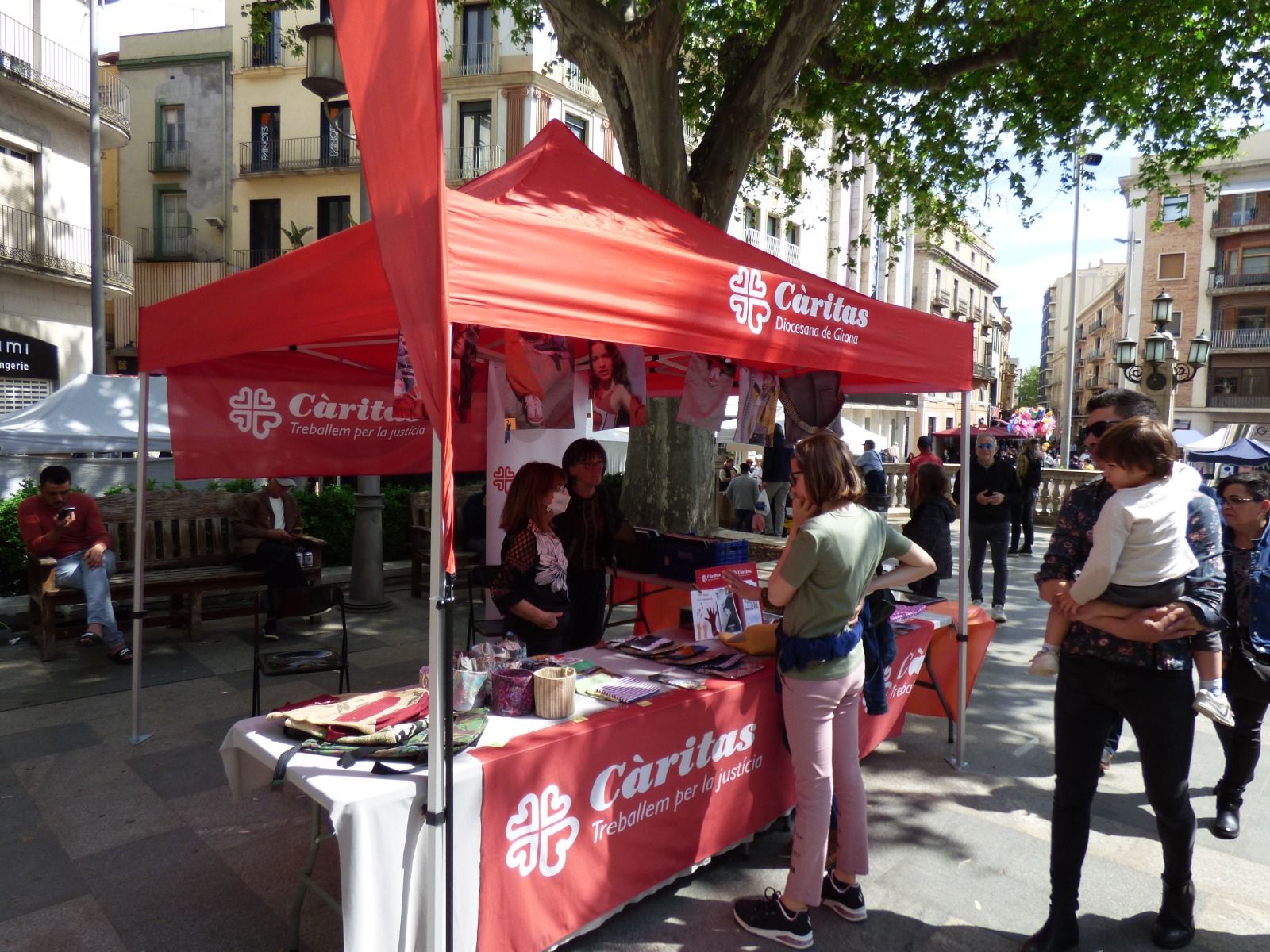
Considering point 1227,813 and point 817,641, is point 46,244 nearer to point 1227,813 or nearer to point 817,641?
point 817,641

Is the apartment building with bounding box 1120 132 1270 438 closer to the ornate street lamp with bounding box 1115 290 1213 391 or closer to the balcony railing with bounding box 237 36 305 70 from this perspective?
the ornate street lamp with bounding box 1115 290 1213 391

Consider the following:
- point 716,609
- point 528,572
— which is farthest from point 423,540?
point 716,609

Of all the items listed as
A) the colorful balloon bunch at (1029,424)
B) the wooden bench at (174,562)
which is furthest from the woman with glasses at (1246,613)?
the colorful balloon bunch at (1029,424)

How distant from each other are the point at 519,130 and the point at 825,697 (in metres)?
24.7

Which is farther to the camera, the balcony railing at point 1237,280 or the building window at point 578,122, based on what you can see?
the balcony railing at point 1237,280

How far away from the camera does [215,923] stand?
3000mm

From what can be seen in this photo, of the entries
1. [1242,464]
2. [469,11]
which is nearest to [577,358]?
[1242,464]

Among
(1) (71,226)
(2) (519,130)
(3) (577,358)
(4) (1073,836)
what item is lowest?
(4) (1073,836)

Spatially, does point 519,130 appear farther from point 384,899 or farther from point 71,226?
point 384,899

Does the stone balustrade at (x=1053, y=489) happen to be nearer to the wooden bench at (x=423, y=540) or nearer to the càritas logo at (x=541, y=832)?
the wooden bench at (x=423, y=540)

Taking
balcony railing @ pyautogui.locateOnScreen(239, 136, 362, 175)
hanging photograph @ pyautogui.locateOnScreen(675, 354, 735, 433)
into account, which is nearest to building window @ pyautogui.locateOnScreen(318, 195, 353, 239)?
balcony railing @ pyautogui.locateOnScreen(239, 136, 362, 175)

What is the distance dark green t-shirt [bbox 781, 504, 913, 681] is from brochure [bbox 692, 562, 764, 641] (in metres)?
0.92

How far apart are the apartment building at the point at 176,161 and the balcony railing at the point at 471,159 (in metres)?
8.36

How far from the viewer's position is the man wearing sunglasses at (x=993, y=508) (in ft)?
26.7
